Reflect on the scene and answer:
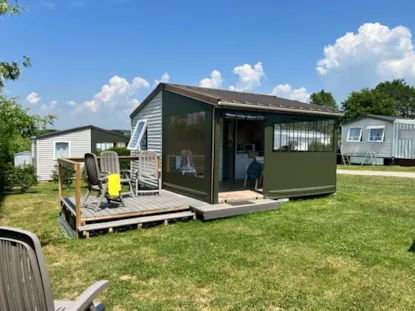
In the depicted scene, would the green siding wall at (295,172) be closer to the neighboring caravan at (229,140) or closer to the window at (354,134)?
the neighboring caravan at (229,140)

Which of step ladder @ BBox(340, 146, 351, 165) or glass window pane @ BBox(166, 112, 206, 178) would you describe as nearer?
glass window pane @ BBox(166, 112, 206, 178)

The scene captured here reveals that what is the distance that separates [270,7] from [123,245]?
12.5m

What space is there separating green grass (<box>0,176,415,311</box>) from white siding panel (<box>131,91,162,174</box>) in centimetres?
371

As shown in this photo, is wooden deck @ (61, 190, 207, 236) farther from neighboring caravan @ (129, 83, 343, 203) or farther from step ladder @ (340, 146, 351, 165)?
step ladder @ (340, 146, 351, 165)

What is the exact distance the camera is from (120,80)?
25.9 metres

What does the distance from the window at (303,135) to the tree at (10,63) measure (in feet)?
17.5

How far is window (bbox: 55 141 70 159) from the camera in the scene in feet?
64.1

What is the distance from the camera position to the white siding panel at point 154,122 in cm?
922

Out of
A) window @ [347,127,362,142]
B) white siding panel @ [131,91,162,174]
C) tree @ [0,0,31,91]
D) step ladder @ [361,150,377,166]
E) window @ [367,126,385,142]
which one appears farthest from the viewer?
window @ [347,127,362,142]

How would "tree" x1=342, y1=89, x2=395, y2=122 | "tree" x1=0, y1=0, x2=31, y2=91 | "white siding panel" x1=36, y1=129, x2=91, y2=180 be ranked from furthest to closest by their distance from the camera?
"tree" x1=342, y1=89, x2=395, y2=122 < "white siding panel" x1=36, y1=129, x2=91, y2=180 < "tree" x1=0, y1=0, x2=31, y2=91

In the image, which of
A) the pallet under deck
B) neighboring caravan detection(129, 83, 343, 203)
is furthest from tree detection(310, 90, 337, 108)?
the pallet under deck

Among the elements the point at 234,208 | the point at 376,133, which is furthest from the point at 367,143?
the point at 234,208

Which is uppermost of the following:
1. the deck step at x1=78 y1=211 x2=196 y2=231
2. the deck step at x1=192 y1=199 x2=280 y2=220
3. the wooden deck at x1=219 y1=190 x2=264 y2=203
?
the wooden deck at x1=219 y1=190 x2=264 y2=203

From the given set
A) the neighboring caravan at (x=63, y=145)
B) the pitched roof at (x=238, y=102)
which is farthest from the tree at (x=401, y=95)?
the pitched roof at (x=238, y=102)
